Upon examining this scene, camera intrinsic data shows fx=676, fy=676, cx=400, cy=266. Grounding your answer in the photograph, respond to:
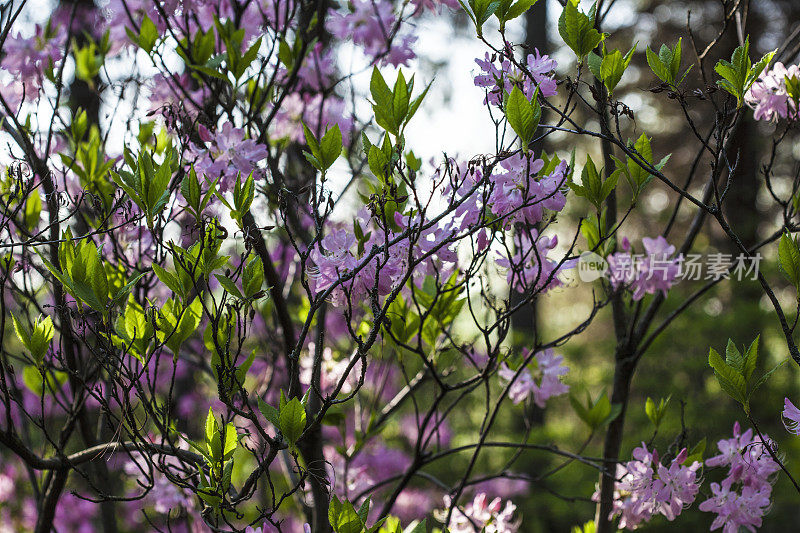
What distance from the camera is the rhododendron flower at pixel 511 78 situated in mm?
1462

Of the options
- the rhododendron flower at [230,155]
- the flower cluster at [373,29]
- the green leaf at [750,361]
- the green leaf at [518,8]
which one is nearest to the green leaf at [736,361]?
the green leaf at [750,361]

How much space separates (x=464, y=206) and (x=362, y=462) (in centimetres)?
380

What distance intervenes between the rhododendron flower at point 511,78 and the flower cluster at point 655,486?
917mm

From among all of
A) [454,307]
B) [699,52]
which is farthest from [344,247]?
[699,52]

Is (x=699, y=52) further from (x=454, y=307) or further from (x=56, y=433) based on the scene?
(x=56, y=433)

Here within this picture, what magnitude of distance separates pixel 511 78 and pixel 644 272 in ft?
2.31

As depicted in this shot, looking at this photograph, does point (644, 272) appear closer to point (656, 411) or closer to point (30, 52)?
point (656, 411)

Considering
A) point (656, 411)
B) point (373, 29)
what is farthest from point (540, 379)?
point (373, 29)

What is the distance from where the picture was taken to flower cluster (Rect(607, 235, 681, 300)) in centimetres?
183

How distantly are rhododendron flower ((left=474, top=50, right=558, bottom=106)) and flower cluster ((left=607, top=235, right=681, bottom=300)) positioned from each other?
56 cm

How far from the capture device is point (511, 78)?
1464 mm

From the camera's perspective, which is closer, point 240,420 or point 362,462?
point 240,420

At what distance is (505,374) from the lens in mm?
2096

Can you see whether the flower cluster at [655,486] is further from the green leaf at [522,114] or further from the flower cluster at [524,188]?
the green leaf at [522,114]
